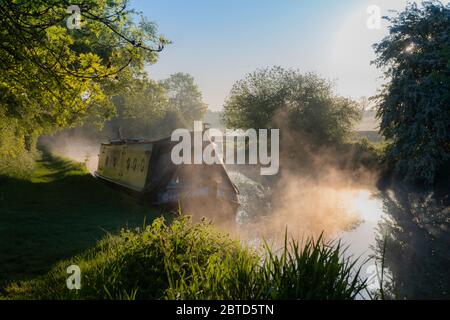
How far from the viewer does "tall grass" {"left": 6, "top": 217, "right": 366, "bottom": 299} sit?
456 cm

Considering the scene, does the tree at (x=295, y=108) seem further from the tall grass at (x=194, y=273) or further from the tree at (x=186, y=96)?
the tree at (x=186, y=96)

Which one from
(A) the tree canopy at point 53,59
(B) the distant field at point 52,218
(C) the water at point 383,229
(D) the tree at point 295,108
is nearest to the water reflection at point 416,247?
(C) the water at point 383,229

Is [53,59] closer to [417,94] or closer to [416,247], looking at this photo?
[416,247]

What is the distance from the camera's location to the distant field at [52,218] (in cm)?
747

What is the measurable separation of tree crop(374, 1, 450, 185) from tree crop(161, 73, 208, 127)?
71.0 metres

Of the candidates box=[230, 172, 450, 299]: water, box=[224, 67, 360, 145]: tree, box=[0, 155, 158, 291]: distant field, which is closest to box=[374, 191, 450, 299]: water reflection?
box=[230, 172, 450, 299]: water

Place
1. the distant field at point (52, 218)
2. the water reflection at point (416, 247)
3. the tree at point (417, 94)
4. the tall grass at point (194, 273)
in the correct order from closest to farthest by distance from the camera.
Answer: the tall grass at point (194, 273) < the distant field at point (52, 218) < the water reflection at point (416, 247) < the tree at point (417, 94)

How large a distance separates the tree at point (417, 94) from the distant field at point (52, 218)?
62.6 feet

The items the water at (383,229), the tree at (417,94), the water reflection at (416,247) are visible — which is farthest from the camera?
the tree at (417,94)

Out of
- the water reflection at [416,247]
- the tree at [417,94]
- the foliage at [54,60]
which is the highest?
the tree at [417,94]

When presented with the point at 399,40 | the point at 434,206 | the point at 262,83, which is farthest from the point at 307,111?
the point at 434,206

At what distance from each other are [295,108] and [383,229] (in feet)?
95.0

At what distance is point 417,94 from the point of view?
2422cm

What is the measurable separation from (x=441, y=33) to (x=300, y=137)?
711 inches
